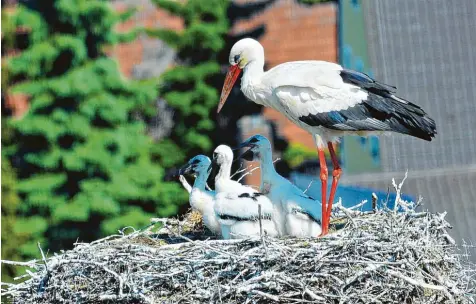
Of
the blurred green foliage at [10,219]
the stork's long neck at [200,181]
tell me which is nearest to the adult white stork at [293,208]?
the stork's long neck at [200,181]

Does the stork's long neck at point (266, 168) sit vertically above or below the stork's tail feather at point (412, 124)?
below

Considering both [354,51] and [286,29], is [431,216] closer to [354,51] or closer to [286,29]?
[354,51]

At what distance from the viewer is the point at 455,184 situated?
11.2 m

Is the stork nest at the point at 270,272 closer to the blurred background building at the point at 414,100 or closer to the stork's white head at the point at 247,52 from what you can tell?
the stork's white head at the point at 247,52

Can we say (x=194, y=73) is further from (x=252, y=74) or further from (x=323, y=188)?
(x=323, y=188)

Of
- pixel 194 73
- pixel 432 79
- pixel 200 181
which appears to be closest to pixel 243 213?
pixel 200 181

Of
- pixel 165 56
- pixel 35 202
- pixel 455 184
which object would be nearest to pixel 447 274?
pixel 455 184

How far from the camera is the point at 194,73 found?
17500 millimetres

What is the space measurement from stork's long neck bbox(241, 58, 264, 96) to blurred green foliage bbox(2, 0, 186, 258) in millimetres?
7340

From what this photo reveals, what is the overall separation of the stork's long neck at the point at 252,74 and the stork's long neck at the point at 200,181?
0.69 meters

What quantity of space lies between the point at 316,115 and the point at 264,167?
19.3 inches

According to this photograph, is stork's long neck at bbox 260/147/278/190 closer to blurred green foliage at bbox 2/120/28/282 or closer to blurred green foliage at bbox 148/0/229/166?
blurred green foliage at bbox 2/120/28/282

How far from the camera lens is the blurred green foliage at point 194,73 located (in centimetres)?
1736

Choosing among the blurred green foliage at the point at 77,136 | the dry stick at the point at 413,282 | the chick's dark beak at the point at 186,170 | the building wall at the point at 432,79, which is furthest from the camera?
the blurred green foliage at the point at 77,136
